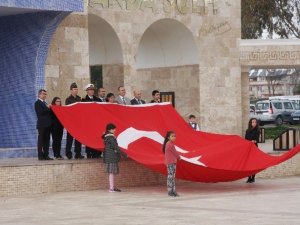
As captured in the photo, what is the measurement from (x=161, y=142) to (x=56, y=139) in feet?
7.56

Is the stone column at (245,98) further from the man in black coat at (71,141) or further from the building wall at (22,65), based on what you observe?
the man in black coat at (71,141)

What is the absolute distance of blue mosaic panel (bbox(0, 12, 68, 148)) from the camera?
21516 millimetres

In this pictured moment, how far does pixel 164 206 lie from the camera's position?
15.8 metres

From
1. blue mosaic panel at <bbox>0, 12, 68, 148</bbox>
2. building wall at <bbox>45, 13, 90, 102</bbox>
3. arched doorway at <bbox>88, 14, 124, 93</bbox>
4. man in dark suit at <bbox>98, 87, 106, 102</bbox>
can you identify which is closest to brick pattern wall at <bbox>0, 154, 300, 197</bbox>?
man in dark suit at <bbox>98, 87, 106, 102</bbox>

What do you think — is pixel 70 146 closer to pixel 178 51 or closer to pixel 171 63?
pixel 178 51

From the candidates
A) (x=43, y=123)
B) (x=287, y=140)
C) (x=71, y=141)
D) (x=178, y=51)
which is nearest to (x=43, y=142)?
(x=43, y=123)

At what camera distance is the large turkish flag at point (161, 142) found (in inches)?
718

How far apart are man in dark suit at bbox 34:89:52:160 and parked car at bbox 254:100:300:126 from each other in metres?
31.9

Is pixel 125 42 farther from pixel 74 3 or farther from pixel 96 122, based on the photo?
pixel 96 122

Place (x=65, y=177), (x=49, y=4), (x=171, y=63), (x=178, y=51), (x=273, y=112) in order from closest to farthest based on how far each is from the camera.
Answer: (x=65, y=177), (x=49, y=4), (x=178, y=51), (x=171, y=63), (x=273, y=112)

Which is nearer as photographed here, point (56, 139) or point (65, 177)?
point (65, 177)

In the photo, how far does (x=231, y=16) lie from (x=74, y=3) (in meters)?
10.2

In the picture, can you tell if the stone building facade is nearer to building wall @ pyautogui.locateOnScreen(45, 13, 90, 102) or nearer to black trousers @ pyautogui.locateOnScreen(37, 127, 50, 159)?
building wall @ pyautogui.locateOnScreen(45, 13, 90, 102)

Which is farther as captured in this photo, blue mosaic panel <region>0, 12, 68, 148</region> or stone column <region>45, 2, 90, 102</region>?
stone column <region>45, 2, 90, 102</region>
